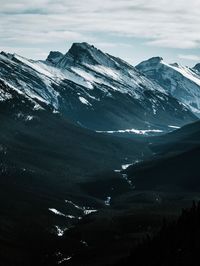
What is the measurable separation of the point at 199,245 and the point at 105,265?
190 feet

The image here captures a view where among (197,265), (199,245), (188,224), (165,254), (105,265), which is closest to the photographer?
(197,265)

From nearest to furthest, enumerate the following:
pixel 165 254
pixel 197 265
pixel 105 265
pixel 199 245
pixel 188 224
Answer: pixel 197 265, pixel 199 245, pixel 165 254, pixel 188 224, pixel 105 265

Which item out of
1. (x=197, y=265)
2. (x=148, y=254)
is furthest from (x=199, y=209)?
(x=197, y=265)

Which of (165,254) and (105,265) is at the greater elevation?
(165,254)

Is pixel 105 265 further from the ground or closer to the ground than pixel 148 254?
closer to the ground

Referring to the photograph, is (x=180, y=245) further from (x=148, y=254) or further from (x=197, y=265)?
(x=197, y=265)

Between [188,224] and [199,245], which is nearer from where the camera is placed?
[199,245]

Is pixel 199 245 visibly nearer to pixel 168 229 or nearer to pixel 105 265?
pixel 168 229

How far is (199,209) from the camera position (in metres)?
180

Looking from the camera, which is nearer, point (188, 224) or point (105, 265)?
point (188, 224)

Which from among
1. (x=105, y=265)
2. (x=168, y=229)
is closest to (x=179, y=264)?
(x=168, y=229)

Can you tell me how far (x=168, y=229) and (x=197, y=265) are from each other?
52381 millimetres

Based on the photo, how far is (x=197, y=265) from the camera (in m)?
127

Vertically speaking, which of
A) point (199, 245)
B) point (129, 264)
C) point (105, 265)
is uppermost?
point (199, 245)
